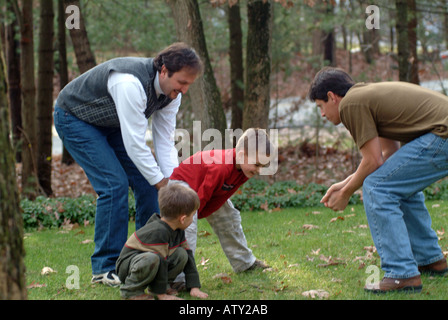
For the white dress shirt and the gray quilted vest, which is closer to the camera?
the white dress shirt

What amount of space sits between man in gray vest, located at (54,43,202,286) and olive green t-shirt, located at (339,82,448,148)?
3.79 feet

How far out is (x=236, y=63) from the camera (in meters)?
11.5

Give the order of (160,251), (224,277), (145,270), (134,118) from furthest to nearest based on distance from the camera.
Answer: (224,277) < (134,118) < (160,251) < (145,270)

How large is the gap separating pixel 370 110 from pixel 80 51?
6.23 metres

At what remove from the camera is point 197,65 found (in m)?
3.96

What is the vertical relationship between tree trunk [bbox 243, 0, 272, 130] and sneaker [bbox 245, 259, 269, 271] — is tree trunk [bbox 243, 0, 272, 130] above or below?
above

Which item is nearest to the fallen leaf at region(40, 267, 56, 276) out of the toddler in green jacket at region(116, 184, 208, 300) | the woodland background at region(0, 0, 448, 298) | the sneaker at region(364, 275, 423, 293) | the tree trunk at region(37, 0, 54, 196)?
the toddler in green jacket at region(116, 184, 208, 300)

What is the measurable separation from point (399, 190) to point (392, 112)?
1.73 ft

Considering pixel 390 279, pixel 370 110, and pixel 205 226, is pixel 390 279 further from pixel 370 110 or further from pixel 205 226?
pixel 205 226

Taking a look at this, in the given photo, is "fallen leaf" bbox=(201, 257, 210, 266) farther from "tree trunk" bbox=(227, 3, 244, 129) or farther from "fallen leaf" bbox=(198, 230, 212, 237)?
"tree trunk" bbox=(227, 3, 244, 129)

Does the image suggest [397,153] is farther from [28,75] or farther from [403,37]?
[28,75]

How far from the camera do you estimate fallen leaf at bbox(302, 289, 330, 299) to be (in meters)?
3.74

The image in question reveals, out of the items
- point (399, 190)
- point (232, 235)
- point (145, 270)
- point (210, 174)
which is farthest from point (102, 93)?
point (399, 190)

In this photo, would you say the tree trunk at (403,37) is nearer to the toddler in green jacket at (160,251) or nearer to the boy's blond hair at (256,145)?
the boy's blond hair at (256,145)
